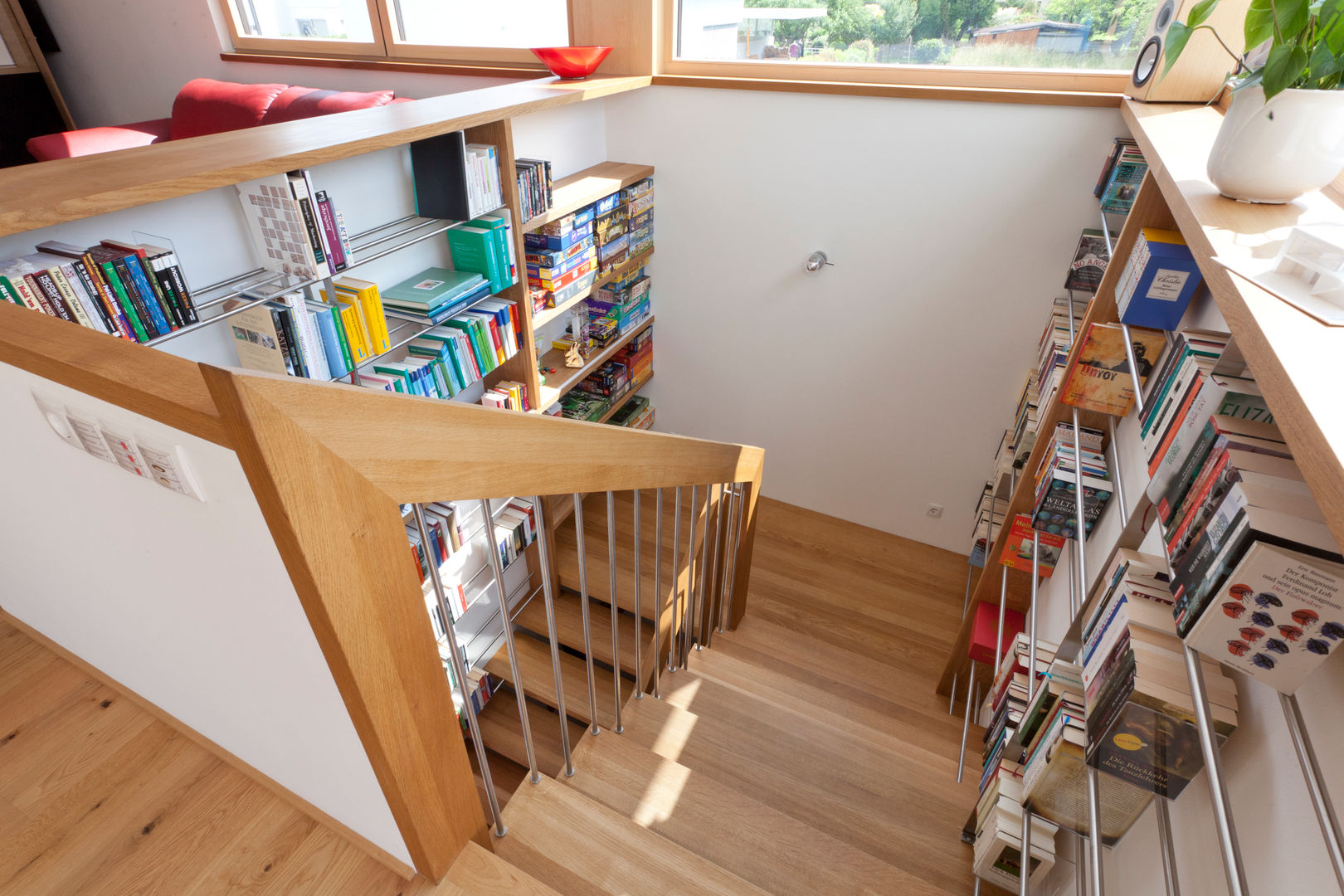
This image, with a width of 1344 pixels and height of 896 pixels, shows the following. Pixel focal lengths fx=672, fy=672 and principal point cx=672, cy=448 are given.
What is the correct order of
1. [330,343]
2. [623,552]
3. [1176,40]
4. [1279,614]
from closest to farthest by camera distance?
1. [1279,614]
2. [1176,40]
3. [330,343]
4. [623,552]

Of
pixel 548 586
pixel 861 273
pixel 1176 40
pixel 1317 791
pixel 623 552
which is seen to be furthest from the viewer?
pixel 623 552

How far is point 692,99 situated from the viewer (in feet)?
10.6

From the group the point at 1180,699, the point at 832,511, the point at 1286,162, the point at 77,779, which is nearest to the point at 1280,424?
the point at 1180,699

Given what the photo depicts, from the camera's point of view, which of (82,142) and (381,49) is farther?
(381,49)

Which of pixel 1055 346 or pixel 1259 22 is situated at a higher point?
pixel 1259 22

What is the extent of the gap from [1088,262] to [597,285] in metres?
2.16

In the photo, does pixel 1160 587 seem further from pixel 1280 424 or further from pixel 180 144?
pixel 180 144

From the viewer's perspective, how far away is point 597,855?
4.41 feet

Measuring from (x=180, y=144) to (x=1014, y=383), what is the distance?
3.36 metres

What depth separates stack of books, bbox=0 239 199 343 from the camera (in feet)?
5.10

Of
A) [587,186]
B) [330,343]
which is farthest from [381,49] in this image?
[330,343]

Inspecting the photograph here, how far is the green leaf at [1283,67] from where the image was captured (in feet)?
3.68

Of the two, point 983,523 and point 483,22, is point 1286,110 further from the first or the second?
point 483,22

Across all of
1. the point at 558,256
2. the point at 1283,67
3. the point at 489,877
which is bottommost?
the point at 489,877
